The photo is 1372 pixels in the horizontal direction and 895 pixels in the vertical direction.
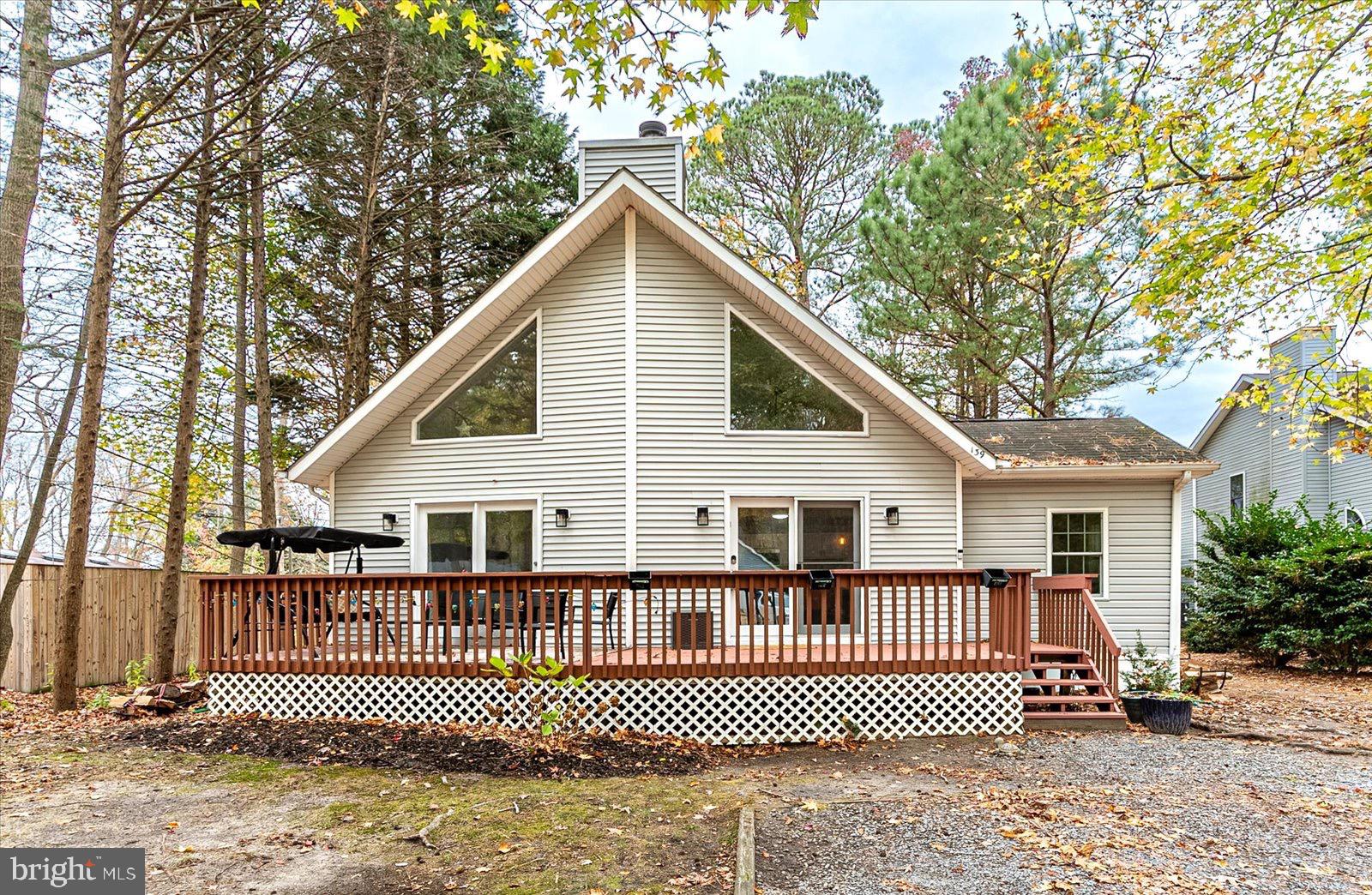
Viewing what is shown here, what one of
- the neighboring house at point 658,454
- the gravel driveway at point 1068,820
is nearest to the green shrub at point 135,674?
the neighboring house at point 658,454

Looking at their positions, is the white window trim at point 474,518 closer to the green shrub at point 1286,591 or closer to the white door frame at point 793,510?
the white door frame at point 793,510

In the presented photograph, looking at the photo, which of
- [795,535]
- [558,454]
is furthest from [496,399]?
[795,535]

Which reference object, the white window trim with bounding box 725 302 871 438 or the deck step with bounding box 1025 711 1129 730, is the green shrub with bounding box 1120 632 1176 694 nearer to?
the deck step with bounding box 1025 711 1129 730

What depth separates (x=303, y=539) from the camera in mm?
7535

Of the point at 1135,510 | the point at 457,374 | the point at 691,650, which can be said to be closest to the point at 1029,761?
the point at 691,650

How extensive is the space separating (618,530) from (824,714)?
A: 3.03m

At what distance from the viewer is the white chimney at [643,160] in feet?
32.5

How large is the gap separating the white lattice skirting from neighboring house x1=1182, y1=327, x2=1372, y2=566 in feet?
30.6

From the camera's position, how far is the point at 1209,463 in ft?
31.5

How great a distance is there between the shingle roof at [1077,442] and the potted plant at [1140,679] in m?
2.38

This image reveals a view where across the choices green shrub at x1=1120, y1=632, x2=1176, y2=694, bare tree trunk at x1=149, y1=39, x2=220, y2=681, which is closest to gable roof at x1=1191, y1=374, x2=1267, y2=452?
green shrub at x1=1120, y1=632, x2=1176, y2=694

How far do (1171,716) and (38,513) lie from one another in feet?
45.5

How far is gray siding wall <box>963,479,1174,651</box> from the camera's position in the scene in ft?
32.6

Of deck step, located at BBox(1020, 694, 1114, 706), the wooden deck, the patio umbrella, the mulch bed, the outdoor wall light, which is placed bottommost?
the mulch bed
